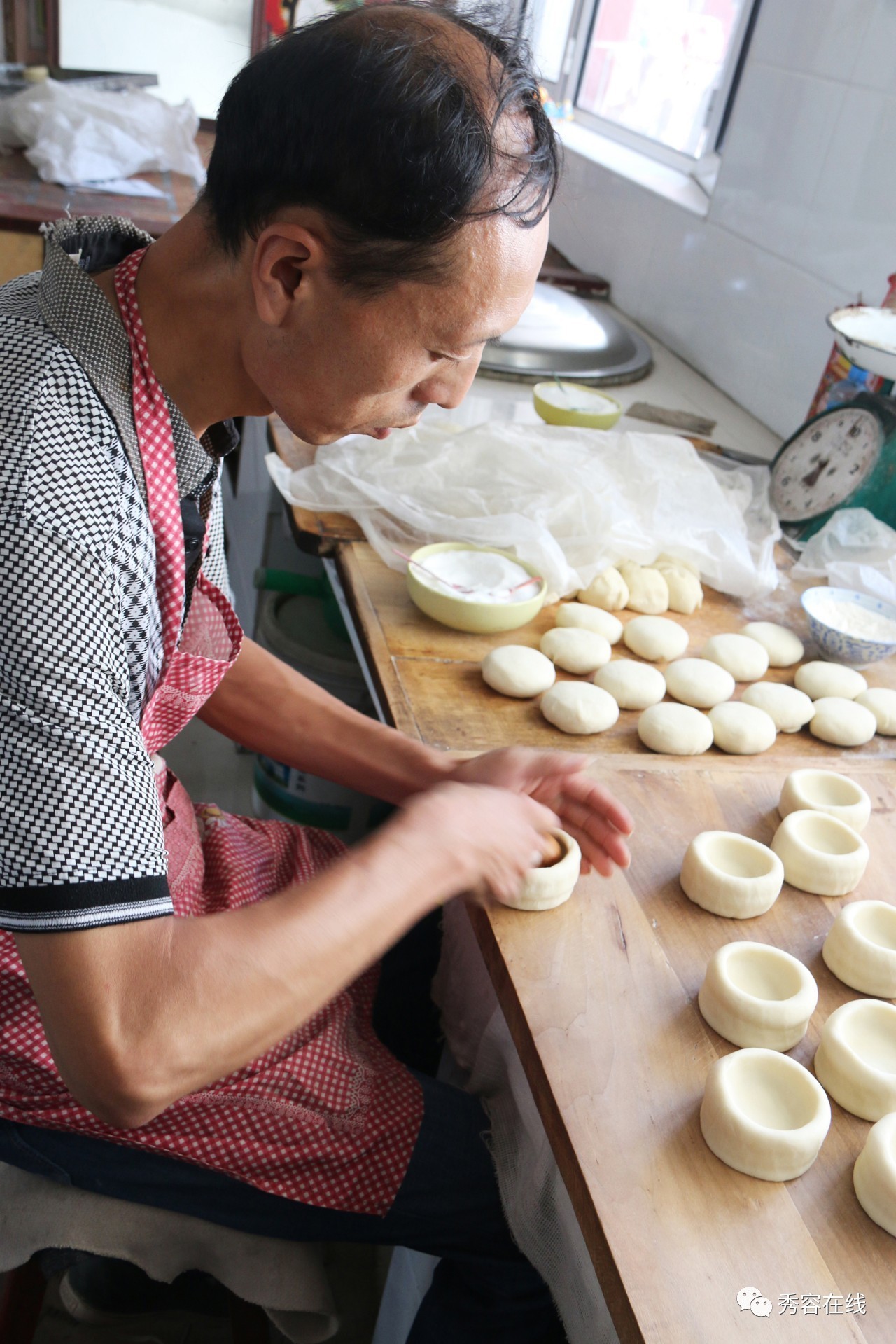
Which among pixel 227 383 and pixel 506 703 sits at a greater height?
pixel 227 383

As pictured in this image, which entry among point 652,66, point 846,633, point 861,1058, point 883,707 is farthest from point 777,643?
point 652,66

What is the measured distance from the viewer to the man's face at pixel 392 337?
94cm

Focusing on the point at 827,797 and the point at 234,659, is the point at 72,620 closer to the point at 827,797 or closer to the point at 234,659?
the point at 234,659

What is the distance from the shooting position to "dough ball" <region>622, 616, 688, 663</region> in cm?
175

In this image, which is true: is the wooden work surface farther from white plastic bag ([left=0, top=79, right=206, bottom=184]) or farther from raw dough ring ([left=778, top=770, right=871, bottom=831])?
white plastic bag ([left=0, top=79, right=206, bottom=184])

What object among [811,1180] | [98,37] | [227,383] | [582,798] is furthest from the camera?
[98,37]

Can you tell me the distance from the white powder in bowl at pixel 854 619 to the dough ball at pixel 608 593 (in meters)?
0.34

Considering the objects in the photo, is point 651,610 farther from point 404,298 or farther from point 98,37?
point 98,37

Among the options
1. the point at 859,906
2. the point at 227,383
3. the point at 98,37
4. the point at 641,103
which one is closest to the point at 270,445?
the point at 227,383

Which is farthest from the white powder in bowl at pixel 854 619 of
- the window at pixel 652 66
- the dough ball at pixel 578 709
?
the window at pixel 652 66

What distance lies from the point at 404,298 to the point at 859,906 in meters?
0.83

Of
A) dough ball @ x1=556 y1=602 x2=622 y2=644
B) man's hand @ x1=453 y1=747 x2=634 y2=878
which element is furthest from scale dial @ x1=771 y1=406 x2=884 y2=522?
man's hand @ x1=453 y1=747 x2=634 y2=878

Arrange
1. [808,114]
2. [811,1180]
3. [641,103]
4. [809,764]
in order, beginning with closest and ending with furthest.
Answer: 1. [811,1180]
2. [809,764]
3. [808,114]
4. [641,103]

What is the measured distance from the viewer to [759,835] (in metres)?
1.35
